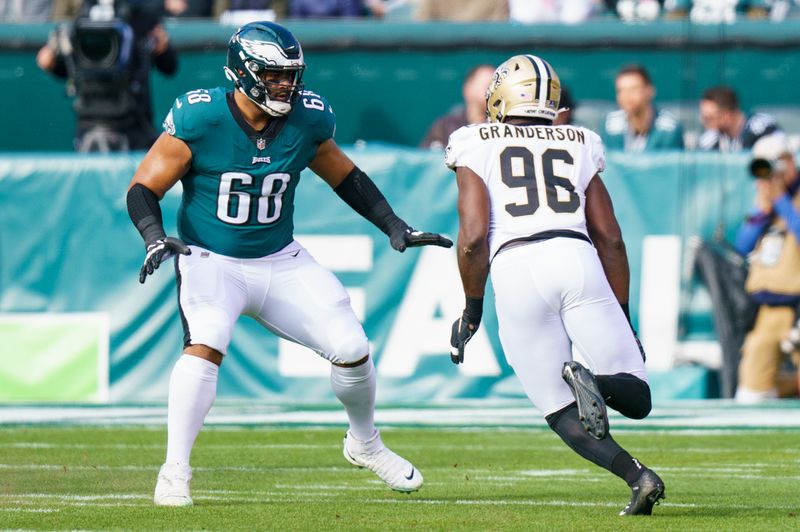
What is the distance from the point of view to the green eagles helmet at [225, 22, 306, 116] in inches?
229

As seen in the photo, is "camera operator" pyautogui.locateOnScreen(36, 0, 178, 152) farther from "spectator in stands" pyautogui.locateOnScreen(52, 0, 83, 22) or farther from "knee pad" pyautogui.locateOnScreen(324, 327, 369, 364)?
"knee pad" pyautogui.locateOnScreen(324, 327, 369, 364)

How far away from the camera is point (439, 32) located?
12.3m

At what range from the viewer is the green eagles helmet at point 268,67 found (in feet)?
19.1

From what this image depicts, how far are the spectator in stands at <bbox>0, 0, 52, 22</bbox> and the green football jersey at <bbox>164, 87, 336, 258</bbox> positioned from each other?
23.5 feet

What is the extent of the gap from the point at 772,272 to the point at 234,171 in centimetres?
525

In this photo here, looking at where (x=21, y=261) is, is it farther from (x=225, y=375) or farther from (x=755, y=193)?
(x=755, y=193)

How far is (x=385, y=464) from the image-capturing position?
240 inches

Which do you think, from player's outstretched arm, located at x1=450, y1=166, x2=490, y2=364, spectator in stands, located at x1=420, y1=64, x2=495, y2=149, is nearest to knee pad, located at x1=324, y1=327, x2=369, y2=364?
player's outstretched arm, located at x1=450, y1=166, x2=490, y2=364

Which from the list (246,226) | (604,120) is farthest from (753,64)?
(246,226)

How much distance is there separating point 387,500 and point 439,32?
6.90 m

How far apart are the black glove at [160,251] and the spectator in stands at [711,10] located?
293 inches

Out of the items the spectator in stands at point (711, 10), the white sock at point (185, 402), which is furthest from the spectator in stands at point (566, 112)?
the white sock at point (185, 402)

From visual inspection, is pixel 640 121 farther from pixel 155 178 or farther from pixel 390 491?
pixel 155 178

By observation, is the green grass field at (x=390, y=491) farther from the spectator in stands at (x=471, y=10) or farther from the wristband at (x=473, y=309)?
the spectator in stands at (x=471, y=10)
